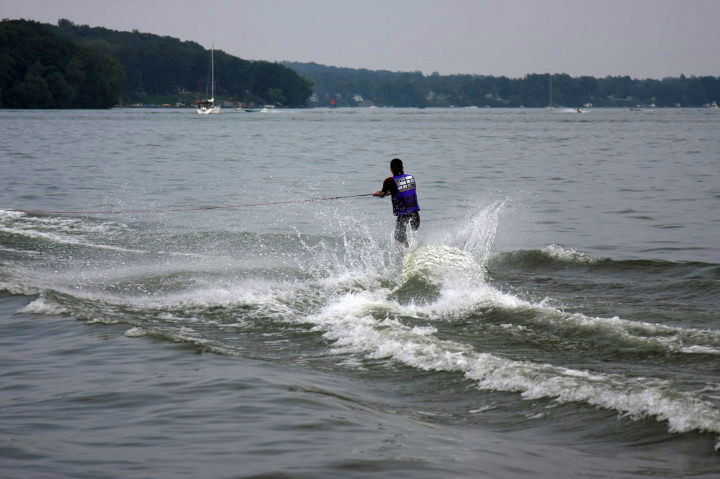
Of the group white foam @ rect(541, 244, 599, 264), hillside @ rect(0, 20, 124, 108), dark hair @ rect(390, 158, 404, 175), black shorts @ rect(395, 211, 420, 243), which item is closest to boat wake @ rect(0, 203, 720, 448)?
white foam @ rect(541, 244, 599, 264)

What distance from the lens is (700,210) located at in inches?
882

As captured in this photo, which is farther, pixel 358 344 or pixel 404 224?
pixel 404 224

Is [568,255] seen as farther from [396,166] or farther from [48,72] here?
[48,72]

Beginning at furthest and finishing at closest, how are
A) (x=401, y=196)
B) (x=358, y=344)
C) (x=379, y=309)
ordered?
1. (x=401, y=196)
2. (x=379, y=309)
3. (x=358, y=344)

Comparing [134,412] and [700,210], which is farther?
[700,210]

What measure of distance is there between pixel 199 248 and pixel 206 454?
11.7m

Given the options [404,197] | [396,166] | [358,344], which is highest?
[396,166]

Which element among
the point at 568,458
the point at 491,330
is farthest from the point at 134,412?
the point at 491,330

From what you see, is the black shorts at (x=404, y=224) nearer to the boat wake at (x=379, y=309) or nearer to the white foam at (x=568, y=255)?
the boat wake at (x=379, y=309)

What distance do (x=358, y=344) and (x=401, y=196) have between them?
5671mm

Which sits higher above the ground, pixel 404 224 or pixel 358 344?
pixel 404 224

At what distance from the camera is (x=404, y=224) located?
14.8 meters

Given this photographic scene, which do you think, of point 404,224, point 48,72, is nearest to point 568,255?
point 404,224

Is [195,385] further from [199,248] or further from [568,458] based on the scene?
[199,248]
